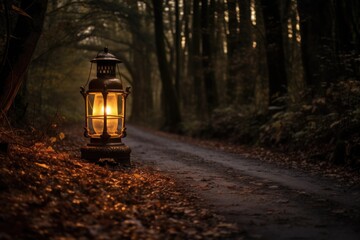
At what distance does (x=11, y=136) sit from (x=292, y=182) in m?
5.60

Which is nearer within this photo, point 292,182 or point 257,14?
point 292,182

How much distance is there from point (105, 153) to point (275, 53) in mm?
9940

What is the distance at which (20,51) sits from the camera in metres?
8.92

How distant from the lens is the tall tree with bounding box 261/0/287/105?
669 inches

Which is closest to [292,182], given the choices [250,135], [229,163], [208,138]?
[229,163]

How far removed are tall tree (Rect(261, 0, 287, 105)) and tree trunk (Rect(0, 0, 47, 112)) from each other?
10172mm

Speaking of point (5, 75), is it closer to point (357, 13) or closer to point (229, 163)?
point (229, 163)

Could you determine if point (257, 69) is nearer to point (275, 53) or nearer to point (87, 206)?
point (275, 53)

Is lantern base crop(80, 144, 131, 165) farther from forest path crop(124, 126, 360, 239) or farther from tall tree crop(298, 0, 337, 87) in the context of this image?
tall tree crop(298, 0, 337, 87)

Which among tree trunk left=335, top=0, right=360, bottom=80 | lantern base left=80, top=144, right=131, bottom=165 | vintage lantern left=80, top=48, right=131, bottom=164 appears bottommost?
lantern base left=80, top=144, right=131, bottom=165

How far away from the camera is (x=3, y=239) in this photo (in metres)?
4.00

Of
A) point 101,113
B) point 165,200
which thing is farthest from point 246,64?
point 165,200

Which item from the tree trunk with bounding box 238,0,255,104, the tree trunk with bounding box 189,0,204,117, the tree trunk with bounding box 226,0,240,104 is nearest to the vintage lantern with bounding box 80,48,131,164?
the tree trunk with bounding box 238,0,255,104

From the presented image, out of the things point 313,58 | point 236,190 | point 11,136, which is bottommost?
point 236,190
